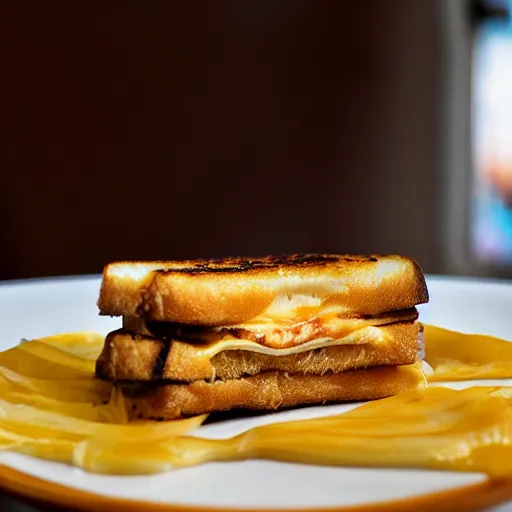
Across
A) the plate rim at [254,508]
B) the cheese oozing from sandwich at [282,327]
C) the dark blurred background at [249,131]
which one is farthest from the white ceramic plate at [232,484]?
the dark blurred background at [249,131]

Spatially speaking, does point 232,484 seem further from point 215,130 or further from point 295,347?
point 215,130

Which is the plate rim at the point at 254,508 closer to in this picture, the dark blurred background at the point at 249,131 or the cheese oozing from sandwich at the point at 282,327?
the cheese oozing from sandwich at the point at 282,327

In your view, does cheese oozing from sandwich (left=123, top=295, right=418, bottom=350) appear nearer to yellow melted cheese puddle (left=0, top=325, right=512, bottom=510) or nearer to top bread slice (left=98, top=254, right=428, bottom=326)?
top bread slice (left=98, top=254, right=428, bottom=326)

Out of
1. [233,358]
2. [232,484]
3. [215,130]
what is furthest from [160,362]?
[215,130]

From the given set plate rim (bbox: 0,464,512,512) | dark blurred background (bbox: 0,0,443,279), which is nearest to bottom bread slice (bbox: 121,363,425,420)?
plate rim (bbox: 0,464,512,512)

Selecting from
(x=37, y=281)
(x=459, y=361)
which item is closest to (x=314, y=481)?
(x=459, y=361)
